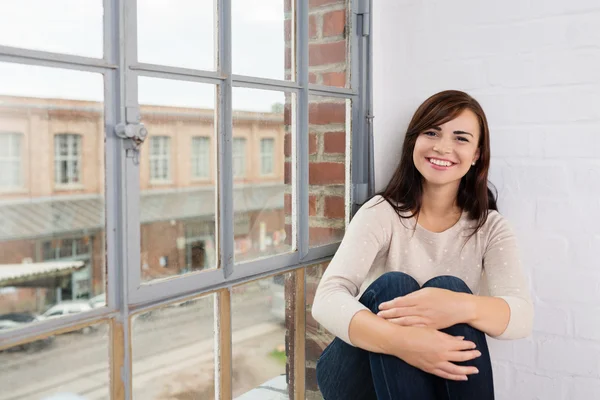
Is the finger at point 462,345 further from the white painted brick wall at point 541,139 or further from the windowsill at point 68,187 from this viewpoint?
the windowsill at point 68,187

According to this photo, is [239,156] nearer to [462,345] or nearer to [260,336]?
[260,336]

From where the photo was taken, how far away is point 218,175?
1443mm

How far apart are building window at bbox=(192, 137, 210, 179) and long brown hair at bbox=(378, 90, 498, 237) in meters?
0.58

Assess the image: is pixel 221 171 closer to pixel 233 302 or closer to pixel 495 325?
pixel 233 302

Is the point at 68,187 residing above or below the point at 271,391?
above

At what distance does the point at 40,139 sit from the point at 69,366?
426mm

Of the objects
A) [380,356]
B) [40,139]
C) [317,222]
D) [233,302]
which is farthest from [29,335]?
[317,222]

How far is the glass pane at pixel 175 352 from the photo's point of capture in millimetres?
1286

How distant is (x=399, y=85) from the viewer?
6.34ft

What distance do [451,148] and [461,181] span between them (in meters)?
0.17

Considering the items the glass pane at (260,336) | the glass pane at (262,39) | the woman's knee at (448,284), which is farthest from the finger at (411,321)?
the glass pane at (262,39)

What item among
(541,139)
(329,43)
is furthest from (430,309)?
(329,43)

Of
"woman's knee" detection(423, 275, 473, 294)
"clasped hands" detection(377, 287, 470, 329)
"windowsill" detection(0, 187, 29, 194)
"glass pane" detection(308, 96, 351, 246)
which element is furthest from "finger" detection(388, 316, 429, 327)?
"windowsill" detection(0, 187, 29, 194)

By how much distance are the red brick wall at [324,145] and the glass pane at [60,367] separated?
66cm
